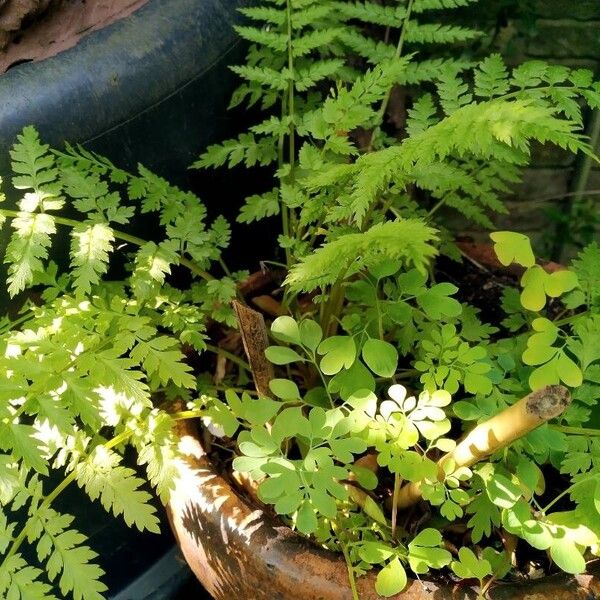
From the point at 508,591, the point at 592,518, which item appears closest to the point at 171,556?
the point at 508,591

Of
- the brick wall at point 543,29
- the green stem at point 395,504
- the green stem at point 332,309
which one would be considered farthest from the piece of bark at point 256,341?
the brick wall at point 543,29

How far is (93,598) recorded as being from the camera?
1054mm

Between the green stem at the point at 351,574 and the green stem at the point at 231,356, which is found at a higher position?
the green stem at the point at 231,356

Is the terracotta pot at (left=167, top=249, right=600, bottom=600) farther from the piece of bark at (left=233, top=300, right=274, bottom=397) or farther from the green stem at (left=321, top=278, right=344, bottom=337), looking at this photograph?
the green stem at (left=321, top=278, right=344, bottom=337)

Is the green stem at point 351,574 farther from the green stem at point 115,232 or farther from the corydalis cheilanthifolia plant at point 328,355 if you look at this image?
the green stem at point 115,232

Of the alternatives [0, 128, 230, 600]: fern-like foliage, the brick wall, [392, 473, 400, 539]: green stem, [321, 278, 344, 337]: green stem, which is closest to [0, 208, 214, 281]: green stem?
[0, 128, 230, 600]: fern-like foliage

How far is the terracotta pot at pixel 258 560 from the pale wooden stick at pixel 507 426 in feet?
0.60

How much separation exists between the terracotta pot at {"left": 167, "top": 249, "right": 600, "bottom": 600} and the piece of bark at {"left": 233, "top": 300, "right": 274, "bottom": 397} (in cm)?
18

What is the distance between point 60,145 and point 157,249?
26 centimetres

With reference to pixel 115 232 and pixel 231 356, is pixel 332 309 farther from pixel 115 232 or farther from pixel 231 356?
pixel 115 232

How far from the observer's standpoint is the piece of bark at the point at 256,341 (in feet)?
3.79

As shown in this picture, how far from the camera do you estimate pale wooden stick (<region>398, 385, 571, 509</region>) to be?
35.1 inches

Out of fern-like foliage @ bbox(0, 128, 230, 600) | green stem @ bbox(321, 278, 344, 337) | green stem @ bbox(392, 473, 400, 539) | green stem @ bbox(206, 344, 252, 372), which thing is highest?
fern-like foliage @ bbox(0, 128, 230, 600)

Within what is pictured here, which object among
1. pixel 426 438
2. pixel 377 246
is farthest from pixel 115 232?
pixel 426 438
